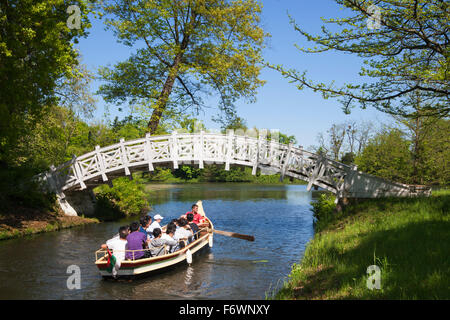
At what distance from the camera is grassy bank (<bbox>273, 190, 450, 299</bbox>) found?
6809 mm

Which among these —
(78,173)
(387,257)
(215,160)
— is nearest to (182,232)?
(215,160)

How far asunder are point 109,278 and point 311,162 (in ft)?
34.3

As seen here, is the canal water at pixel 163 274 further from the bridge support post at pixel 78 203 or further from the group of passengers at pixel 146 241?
the bridge support post at pixel 78 203

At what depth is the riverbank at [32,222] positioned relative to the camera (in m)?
16.0

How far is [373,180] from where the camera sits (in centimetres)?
1642

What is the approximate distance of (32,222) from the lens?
57.3 ft

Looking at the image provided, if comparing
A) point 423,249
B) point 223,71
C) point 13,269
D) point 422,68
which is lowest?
point 13,269

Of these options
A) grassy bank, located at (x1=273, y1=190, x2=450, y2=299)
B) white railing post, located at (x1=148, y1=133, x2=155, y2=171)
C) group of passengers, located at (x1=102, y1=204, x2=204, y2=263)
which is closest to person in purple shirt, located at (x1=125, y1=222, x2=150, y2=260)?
group of passengers, located at (x1=102, y1=204, x2=204, y2=263)

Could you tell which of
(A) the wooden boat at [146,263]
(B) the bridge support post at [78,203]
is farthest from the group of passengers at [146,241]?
(B) the bridge support post at [78,203]

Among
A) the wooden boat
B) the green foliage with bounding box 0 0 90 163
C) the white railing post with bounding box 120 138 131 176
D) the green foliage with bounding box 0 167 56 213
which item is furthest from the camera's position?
the white railing post with bounding box 120 138 131 176

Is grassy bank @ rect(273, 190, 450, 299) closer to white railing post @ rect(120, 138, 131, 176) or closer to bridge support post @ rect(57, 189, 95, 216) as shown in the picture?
white railing post @ rect(120, 138, 131, 176)

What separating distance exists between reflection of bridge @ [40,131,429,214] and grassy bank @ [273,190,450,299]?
275 cm
